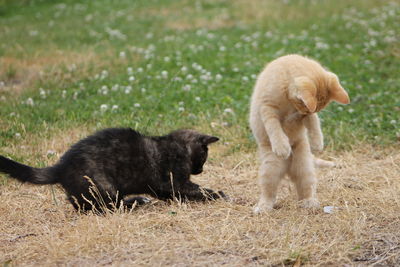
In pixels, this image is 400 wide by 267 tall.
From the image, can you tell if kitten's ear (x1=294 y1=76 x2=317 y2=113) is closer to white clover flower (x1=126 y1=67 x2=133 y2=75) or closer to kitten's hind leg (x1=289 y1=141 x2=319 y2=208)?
kitten's hind leg (x1=289 y1=141 x2=319 y2=208)

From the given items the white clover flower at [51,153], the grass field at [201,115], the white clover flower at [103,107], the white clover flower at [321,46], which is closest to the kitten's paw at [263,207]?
the grass field at [201,115]

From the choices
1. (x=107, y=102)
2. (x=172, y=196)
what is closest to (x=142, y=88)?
(x=107, y=102)

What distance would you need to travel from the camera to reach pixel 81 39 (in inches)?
486

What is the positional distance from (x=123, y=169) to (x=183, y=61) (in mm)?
5289

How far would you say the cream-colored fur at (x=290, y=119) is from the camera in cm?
445

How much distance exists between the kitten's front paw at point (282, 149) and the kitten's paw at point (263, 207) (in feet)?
1.62

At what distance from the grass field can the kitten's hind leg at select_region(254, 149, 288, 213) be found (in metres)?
0.19

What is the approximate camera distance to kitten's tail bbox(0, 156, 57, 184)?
15.1 ft

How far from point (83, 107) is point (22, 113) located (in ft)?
2.75

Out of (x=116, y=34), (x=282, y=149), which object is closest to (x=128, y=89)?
(x=282, y=149)

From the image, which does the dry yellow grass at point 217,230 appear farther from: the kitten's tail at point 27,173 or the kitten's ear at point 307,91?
the kitten's ear at point 307,91

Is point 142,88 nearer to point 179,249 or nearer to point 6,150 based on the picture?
point 6,150

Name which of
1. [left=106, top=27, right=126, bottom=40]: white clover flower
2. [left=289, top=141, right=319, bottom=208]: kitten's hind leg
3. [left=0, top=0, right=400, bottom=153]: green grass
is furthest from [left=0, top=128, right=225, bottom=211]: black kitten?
[left=106, top=27, right=126, bottom=40]: white clover flower

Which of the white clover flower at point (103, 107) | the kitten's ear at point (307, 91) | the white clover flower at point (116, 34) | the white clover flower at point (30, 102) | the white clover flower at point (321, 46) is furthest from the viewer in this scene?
the white clover flower at point (116, 34)
